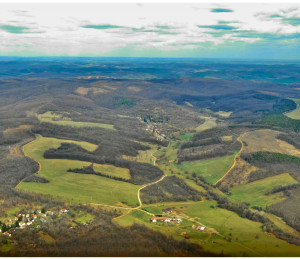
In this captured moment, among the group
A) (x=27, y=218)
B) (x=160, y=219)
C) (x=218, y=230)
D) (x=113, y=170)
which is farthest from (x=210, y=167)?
(x=27, y=218)

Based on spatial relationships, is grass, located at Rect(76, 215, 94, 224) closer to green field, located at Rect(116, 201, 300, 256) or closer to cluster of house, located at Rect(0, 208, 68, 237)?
cluster of house, located at Rect(0, 208, 68, 237)

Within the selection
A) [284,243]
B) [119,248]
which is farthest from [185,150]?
[119,248]

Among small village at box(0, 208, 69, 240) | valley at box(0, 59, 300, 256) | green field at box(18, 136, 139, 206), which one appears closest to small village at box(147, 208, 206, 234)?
valley at box(0, 59, 300, 256)

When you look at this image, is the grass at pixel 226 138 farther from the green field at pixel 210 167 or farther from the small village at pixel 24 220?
the small village at pixel 24 220

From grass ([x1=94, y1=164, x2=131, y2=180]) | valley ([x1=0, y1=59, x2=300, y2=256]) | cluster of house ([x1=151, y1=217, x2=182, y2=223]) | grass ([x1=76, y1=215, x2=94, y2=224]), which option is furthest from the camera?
grass ([x1=94, y1=164, x2=131, y2=180])

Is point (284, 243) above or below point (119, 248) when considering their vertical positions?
below

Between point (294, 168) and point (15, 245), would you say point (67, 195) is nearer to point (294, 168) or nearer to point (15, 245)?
point (15, 245)
